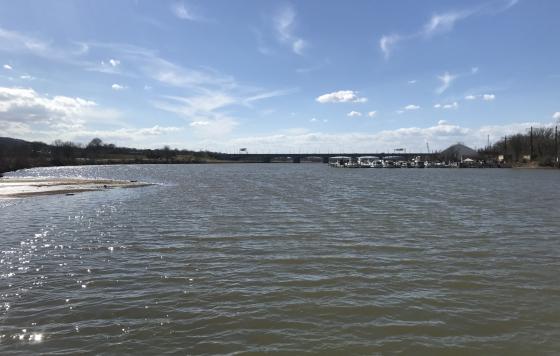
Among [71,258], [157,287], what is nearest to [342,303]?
[157,287]

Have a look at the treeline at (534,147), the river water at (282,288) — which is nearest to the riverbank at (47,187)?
the river water at (282,288)

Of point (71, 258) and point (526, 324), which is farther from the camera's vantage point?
point (71, 258)

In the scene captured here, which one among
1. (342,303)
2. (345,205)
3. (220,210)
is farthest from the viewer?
(345,205)

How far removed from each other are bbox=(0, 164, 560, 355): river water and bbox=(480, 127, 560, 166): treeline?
459 feet

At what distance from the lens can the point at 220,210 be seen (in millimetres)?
34375

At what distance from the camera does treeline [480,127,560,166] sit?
14495 centimetres

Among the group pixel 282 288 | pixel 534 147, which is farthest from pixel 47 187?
pixel 534 147

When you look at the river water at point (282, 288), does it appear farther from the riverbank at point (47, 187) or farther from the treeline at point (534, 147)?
the treeline at point (534, 147)

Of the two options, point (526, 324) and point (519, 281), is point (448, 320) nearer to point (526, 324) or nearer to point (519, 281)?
point (526, 324)

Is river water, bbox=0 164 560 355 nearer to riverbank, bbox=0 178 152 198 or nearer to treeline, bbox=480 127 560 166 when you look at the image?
riverbank, bbox=0 178 152 198

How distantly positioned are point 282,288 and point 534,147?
572ft

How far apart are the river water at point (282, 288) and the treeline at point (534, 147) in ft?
459

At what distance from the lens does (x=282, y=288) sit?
1339 cm

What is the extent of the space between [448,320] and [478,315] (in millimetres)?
950
